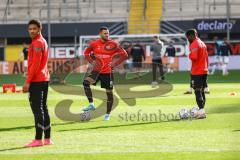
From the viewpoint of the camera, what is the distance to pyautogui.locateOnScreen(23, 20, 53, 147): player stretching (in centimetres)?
1267

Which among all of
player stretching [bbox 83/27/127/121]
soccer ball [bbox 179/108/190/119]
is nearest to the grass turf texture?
soccer ball [bbox 179/108/190/119]

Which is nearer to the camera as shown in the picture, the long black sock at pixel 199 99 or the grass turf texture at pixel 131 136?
the grass turf texture at pixel 131 136

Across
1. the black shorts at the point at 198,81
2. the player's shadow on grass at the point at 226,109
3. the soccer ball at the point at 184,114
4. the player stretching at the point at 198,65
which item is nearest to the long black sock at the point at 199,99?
the player stretching at the point at 198,65

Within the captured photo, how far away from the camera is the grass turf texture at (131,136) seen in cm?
1172

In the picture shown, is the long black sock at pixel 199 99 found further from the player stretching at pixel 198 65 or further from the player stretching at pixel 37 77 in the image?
the player stretching at pixel 37 77

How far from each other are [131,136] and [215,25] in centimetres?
3430

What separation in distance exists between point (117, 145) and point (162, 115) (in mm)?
5467

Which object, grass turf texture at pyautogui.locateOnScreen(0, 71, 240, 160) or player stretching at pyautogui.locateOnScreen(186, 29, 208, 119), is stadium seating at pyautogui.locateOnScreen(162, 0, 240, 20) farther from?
player stretching at pyautogui.locateOnScreen(186, 29, 208, 119)

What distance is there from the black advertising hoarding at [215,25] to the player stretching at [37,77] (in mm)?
35217

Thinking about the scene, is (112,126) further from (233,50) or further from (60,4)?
(60,4)

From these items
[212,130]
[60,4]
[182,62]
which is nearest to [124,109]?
[212,130]

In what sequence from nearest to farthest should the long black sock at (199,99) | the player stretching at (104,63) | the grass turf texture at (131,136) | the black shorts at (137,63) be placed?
the grass turf texture at (131,136)
the long black sock at (199,99)
the player stretching at (104,63)
the black shorts at (137,63)

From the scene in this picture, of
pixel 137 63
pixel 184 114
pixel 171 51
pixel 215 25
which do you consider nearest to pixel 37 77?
pixel 184 114

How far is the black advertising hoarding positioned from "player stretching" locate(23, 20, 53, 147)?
1386 inches
